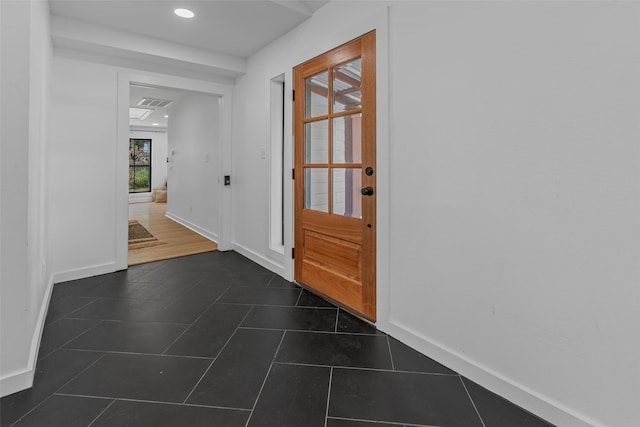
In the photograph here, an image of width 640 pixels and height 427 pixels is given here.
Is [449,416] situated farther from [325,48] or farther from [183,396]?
[325,48]

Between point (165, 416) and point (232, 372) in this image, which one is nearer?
point (165, 416)

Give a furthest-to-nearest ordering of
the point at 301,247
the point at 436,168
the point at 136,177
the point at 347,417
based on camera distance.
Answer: the point at 136,177, the point at 301,247, the point at 436,168, the point at 347,417

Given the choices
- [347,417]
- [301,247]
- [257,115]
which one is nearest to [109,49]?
[257,115]

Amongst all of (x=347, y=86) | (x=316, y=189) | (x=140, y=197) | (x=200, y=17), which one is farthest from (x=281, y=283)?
(x=140, y=197)

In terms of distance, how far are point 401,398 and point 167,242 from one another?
4.16 metres

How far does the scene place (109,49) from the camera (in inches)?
118

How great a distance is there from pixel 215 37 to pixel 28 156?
222cm

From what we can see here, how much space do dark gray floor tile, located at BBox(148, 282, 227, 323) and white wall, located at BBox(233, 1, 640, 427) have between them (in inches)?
53.8

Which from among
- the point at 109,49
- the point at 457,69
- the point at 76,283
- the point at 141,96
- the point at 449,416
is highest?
the point at 141,96

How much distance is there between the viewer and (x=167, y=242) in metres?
4.63

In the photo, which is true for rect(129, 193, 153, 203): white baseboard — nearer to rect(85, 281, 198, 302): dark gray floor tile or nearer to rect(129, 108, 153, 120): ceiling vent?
rect(129, 108, 153, 120): ceiling vent

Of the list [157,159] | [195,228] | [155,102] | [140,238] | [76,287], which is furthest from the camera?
[157,159]

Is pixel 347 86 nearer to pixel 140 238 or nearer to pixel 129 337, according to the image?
pixel 129 337

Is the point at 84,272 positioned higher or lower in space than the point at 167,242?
lower
